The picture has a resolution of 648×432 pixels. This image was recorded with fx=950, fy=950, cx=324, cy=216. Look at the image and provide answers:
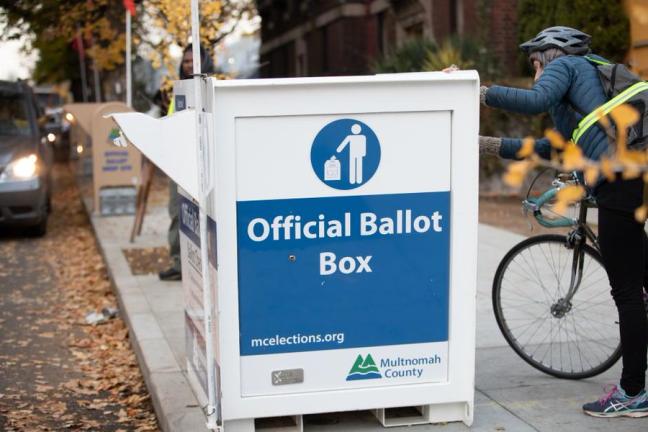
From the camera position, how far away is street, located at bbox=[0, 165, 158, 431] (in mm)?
5375

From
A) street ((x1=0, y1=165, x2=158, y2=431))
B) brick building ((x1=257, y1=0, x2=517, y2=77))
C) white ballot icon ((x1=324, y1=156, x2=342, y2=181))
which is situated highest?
brick building ((x1=257, y1=0, x2=517, y2=77))

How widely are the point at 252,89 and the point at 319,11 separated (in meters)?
24.1

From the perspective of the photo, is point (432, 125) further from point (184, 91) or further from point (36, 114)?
point (36, 114)

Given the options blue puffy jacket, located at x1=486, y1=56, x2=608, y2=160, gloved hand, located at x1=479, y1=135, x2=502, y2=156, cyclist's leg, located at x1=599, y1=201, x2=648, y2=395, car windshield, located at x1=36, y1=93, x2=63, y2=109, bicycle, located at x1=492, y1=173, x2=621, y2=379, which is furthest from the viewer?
car windshield, located at x1=36, y1=93, x2=63, y2=109

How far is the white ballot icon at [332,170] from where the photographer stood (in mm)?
3990

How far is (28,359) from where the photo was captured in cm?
664

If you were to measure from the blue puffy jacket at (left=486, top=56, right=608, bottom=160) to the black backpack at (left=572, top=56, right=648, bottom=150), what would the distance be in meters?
0.03

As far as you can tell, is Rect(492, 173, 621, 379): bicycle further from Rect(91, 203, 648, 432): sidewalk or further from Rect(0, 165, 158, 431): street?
Rect(0, 165, 158, 431): street

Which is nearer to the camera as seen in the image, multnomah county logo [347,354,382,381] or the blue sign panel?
the blue sign panel

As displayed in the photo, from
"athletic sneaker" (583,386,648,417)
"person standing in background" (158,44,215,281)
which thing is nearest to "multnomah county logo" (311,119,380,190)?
"athletic sneaker" (583,386,648,417)

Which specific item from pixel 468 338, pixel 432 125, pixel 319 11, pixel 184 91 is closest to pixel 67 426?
pixel 184 91

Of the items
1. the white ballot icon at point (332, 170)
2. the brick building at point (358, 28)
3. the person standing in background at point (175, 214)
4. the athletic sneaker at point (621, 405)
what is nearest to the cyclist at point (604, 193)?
the athletic sneaker at point (621, 405)

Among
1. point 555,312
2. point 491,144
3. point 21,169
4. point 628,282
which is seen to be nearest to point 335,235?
point 491,144

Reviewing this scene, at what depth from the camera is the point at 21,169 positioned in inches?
467
